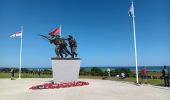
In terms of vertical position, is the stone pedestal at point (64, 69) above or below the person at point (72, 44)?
below

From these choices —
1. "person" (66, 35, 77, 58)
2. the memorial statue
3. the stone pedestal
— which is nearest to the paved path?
the stone pedestal

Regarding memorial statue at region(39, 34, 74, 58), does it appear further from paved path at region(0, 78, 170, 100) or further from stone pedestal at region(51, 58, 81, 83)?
Answer: paved path at region(0, 78, 170, 100)

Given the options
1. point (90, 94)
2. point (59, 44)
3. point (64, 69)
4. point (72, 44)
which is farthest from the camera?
point (72, 44)

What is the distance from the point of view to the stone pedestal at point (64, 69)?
823 inches

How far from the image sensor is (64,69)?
21156mm

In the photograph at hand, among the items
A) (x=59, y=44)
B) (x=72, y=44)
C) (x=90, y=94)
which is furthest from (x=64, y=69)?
(x=90, y=94)

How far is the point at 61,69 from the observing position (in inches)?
827

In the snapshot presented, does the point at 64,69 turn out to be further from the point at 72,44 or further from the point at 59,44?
the point at 72,44

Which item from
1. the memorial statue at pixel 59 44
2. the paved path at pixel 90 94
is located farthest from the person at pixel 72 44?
the paved path at pixel 90 94

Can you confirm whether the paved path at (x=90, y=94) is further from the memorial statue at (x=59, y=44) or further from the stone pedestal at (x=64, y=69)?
the memorial statue at (x=59, y=44)

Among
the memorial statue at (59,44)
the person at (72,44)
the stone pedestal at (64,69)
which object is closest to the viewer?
the stone pedestal at (64,69)

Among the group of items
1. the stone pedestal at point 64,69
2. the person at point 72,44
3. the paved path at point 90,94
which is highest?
the person at point 72,44

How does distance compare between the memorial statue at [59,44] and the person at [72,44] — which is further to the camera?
the person at [72,44]

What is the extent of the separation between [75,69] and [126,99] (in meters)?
10.1
